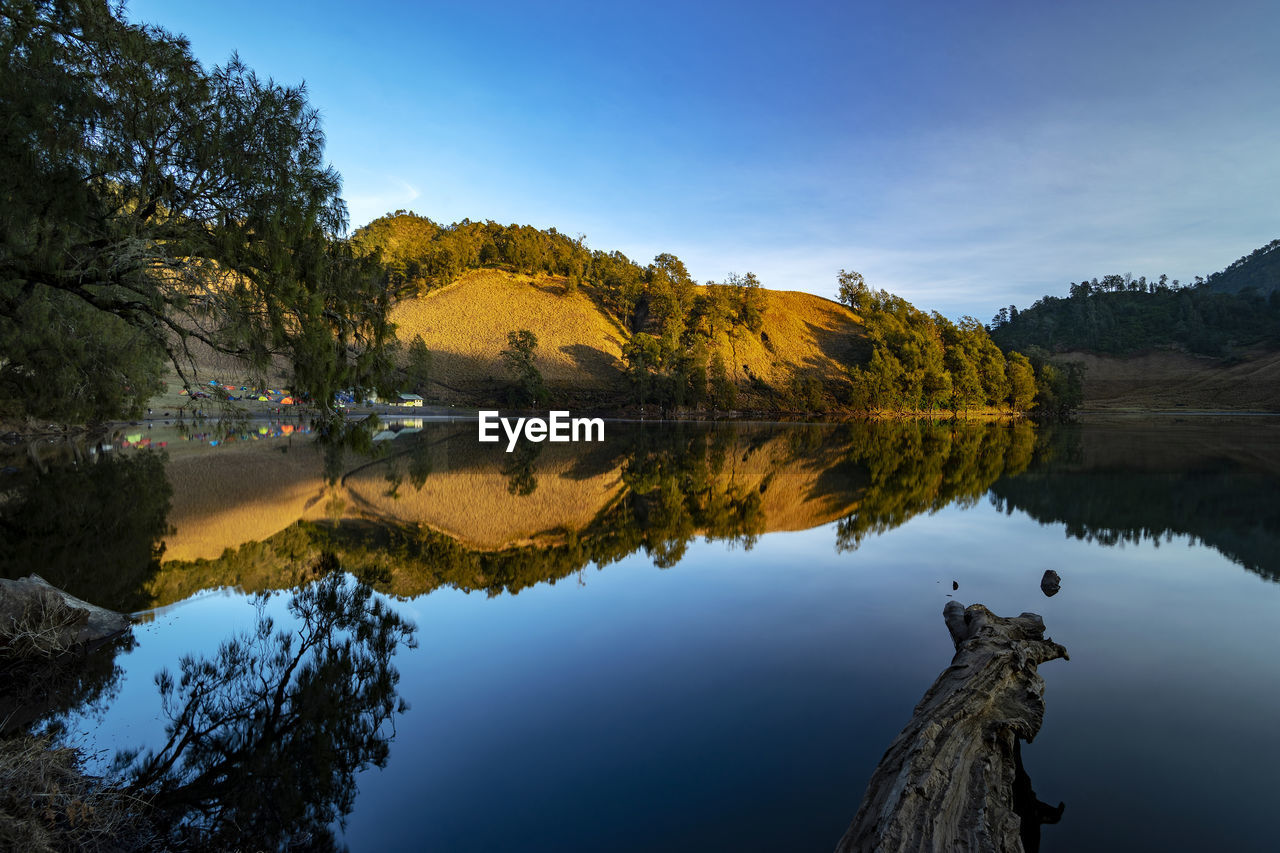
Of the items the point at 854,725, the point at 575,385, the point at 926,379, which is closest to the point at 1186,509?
the point at 854,725

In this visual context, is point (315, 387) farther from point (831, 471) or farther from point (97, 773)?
point (831, 471)

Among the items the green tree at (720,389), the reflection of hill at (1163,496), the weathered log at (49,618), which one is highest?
the green tree at (720,389)

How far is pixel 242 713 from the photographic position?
621 cm

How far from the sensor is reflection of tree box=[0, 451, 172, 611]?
10414mm

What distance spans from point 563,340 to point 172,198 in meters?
81.1

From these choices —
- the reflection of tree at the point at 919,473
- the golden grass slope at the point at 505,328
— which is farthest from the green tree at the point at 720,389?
Answer: the reflection of tree at the point at 919,473

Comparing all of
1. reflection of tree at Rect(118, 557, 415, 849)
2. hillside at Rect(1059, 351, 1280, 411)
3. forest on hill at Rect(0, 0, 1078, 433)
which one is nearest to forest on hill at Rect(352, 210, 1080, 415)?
hillside at Rect(1059, 351, 1280, 411)

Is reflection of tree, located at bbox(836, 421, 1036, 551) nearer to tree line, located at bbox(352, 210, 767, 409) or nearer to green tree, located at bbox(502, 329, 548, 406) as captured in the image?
tree line, located at bbox(352, 210, 767, 409)

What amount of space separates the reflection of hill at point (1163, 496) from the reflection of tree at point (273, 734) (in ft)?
50.4

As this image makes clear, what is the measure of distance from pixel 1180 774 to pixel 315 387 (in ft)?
35.8

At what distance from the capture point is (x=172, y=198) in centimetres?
874

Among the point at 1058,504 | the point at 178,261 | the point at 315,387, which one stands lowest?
the point at 1058,504

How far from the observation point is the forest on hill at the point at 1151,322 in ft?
414

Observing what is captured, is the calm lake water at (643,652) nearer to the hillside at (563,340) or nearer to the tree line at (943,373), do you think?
the hillside at (563,340)
